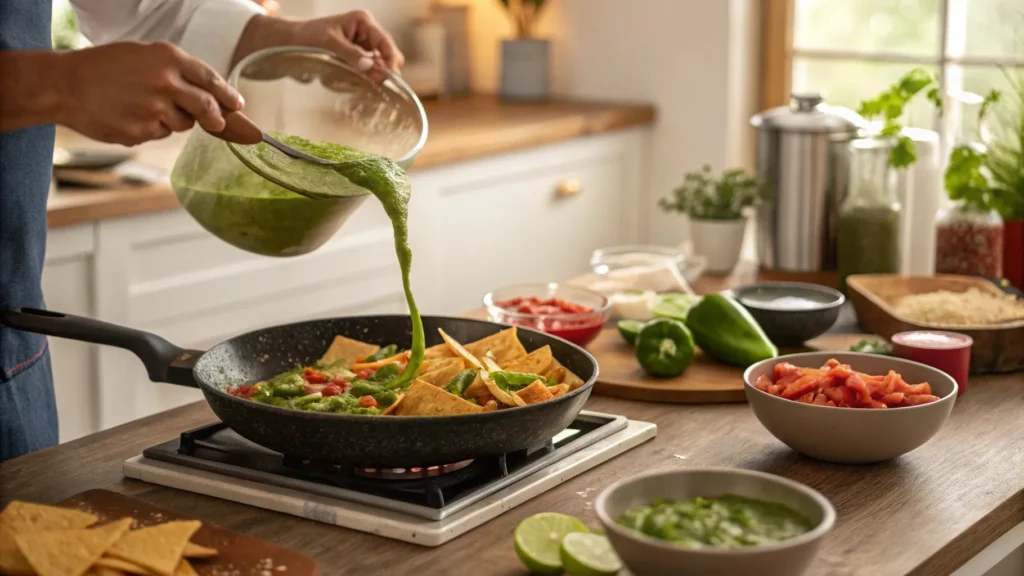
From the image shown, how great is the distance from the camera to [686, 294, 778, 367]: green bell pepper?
181 cm

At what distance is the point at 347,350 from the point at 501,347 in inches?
8.2

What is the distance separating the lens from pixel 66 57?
1.32m

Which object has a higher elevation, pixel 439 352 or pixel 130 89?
pixel 130 89

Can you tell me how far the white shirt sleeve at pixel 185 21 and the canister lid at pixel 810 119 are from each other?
3.28 feet

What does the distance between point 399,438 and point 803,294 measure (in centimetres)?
96

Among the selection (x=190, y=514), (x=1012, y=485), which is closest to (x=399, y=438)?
(x=190, y=514)

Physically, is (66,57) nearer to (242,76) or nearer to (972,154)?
(242,76)

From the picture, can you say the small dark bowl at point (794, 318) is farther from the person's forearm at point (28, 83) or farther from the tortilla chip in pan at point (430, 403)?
the person's forearm at point (28, 83)

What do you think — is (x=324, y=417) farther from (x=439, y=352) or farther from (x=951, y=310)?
(x=951, y=310)

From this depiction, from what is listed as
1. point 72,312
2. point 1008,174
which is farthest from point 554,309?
point 72,312

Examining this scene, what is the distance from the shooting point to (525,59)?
4.00m

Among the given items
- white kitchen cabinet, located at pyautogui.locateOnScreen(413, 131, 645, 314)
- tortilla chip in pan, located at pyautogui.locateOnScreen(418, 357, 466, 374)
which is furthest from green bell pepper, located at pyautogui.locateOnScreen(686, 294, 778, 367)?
white kitchen cabinet, located at pyautogui.locateOnScreen(413, 131, 645, 314)

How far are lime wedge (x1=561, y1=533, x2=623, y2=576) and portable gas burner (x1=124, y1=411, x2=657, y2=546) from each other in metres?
0.14

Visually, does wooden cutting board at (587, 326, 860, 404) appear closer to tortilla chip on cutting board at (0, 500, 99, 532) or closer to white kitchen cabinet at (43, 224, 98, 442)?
tortilla chip on cutting board at (0, 500, 99, 532)
